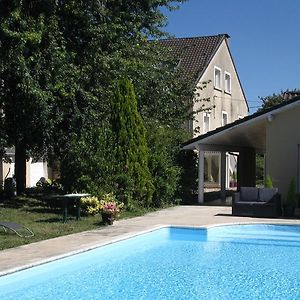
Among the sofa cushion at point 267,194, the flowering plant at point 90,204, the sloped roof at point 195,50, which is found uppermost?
the sloped roof at point 195,50

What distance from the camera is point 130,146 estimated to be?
60.7ft

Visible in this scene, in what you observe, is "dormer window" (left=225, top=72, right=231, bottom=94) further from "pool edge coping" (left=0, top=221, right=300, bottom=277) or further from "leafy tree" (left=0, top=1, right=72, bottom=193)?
"pool edge coping" (left=0, top=221, right=300, bottom=277)

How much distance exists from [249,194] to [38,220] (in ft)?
24.2

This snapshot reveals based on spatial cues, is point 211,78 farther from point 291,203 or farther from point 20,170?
point 291,203

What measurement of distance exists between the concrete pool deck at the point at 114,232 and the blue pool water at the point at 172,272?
0.77 ft

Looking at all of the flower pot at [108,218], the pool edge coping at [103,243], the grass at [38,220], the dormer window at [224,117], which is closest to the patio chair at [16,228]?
the grass at [38,220]

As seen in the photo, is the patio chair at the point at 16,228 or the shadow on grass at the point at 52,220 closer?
the patio chair at the point at 16,228

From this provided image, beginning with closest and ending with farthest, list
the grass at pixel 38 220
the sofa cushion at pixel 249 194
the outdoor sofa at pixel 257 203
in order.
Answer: the grass at pixel 38 220 → the outdoor sofa at pixel 257 203 → the sofa cushion at pixel 249 194

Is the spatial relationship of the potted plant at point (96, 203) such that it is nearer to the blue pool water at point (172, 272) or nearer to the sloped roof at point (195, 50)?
the blue pool water at point (172, 272)

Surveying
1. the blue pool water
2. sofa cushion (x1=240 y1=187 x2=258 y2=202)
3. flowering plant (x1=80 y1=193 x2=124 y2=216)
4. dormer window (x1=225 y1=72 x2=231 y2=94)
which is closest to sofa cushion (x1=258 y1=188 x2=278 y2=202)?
sofa cushion (x1=240 y1=187 x2=258 y2=202)

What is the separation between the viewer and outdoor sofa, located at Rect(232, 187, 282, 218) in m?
17.7

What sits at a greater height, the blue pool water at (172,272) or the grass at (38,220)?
the grass at (38,220)

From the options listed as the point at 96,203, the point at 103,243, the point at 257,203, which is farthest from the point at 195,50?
the point at 103,243

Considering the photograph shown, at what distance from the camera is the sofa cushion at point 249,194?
18.2 metres
